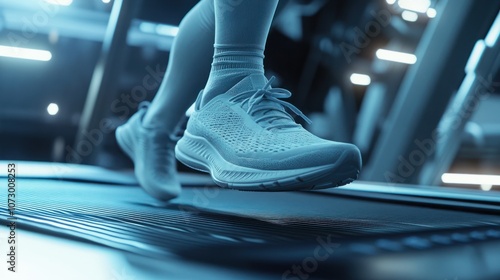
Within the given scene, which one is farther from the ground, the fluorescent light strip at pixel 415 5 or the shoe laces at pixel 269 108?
the fluorescent light strip at pixel 415 5

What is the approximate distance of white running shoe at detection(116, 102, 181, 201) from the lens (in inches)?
49.9

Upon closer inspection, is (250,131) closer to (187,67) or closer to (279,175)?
(279,175)

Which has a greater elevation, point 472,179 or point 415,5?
point 415,5

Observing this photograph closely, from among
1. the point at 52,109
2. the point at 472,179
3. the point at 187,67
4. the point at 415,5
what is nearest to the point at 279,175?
the point at 187,67

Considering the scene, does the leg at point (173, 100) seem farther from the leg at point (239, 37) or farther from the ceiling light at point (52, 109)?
the ceiling light at point (52, 109)

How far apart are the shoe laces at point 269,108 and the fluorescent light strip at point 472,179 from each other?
2.63m

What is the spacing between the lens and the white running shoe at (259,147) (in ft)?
2.82

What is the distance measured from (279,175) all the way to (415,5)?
3.42 metres

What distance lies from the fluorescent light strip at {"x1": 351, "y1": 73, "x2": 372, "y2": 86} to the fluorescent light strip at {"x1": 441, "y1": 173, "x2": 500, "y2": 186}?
3.29 feet

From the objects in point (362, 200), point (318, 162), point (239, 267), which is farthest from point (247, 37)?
point (362, 200)

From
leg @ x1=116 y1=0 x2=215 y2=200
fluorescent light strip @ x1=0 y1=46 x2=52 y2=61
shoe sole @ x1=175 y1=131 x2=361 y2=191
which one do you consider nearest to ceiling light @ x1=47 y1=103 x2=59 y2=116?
fluorescent light strip @ x1=0 y1=46 x2=52 y2=61

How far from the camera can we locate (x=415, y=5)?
3996 millimetres

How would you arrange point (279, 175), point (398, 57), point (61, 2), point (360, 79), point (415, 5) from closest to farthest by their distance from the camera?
1. point (279, 175)
2. point (61, 2)
3. point (415, 5)
4. point (398, 57)
5. point (360, 79)

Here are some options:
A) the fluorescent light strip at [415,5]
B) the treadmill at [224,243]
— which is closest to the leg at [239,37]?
the treadmill at [224,243]
